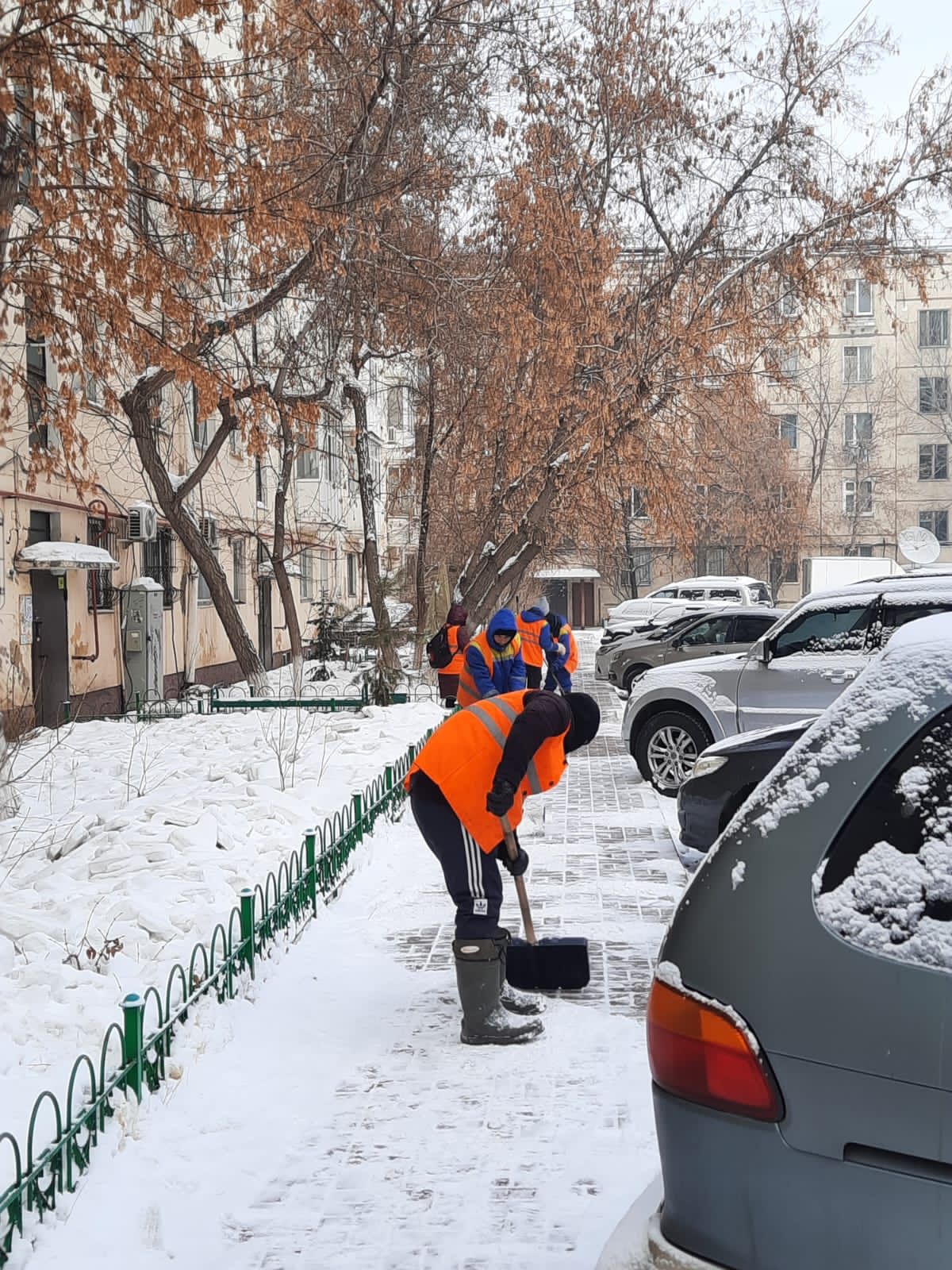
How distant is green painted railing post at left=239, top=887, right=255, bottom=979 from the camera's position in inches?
230

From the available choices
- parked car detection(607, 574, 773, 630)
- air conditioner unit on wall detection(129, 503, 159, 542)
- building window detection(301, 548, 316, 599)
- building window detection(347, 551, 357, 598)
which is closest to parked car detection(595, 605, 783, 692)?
air conditioner unit on wall detection(129, 503, 159, 542)

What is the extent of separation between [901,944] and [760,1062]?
1.00ft

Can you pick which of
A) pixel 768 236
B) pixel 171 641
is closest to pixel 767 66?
pixel 768 236

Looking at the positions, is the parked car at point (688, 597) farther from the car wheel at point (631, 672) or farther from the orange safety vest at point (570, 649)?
the orange safety vest at point (570, 649)

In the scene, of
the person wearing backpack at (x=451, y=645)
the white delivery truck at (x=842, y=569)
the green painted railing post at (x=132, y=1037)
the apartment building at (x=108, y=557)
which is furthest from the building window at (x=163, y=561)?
the green painted railing post at (x=132, y=1037)

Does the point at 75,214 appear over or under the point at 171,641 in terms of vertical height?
over

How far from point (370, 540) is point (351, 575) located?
79.8 feet

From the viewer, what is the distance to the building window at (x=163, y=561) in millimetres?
21516

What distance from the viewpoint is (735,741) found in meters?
7.60

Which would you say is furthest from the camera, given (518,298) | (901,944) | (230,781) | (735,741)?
(518,298)

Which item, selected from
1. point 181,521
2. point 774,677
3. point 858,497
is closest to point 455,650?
point 181,521

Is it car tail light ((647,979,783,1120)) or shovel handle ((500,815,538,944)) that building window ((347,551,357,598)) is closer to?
shovel handle ((500,815,538,944))

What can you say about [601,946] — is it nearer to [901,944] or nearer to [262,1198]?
[262,1198]

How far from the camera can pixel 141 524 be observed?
1931 cm
